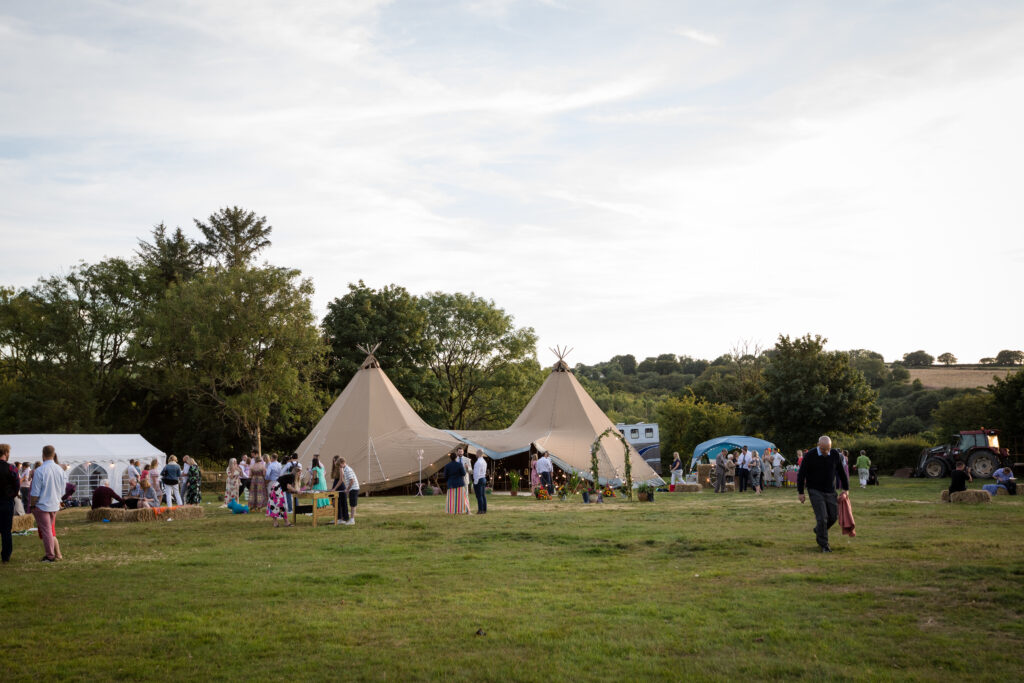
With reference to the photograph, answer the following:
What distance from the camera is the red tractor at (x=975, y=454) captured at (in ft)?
92.6

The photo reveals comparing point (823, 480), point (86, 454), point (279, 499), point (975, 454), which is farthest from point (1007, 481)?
point (86, 454)

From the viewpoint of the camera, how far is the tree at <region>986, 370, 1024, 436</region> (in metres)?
31.0

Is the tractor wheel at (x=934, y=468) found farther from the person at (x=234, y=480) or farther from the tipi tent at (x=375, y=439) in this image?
the person at (x=234, y=480)

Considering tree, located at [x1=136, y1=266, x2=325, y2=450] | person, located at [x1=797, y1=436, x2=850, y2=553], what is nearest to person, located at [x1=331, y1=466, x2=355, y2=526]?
person, located at [x1=797, y1=436, x2=850, y2=553]

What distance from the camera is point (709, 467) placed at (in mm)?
30109

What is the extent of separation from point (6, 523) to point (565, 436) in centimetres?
1987

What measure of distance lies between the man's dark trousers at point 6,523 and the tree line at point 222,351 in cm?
2245

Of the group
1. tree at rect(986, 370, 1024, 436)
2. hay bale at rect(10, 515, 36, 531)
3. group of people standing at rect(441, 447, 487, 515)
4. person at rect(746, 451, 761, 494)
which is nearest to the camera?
hay bale at rect(10, 515, 36, 531)

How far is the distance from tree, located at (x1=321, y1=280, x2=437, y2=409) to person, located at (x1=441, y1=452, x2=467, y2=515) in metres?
21.8

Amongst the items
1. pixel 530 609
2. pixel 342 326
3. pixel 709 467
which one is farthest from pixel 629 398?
pixel 530 609

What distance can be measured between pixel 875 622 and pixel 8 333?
136ft

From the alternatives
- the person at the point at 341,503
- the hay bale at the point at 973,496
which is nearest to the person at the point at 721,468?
the hay bale at the point at 973,496

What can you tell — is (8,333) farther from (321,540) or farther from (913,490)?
(913,490)

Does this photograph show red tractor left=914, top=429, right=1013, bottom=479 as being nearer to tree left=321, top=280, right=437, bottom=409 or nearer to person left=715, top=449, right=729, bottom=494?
person left=715, top=449, right=729, bottom=494
